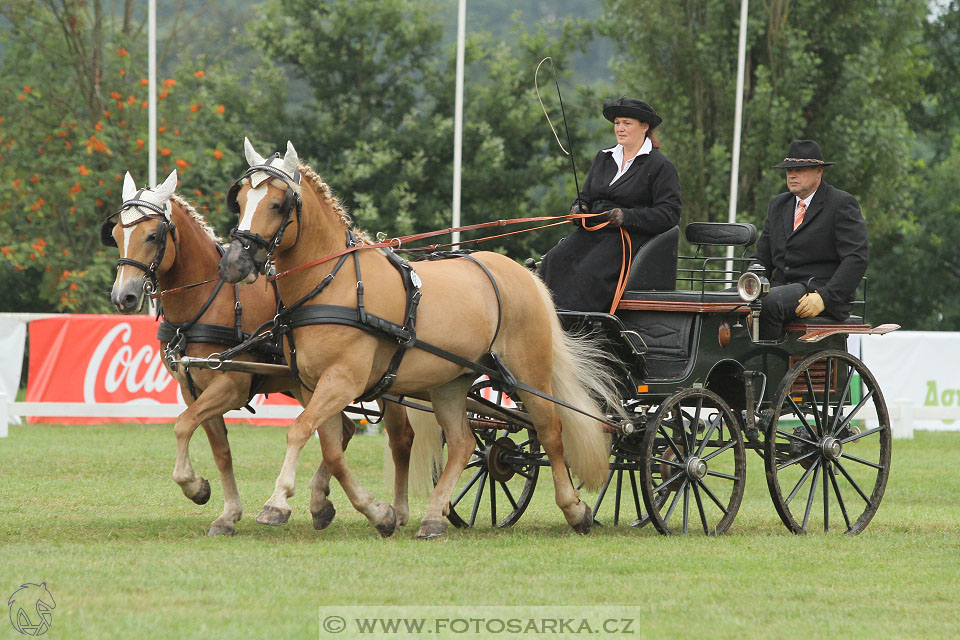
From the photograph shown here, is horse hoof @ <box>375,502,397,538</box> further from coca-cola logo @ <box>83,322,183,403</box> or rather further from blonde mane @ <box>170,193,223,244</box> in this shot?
coca-cola logo @ <box>83,322,183,403</box>

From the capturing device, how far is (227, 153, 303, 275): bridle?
20.2 ft

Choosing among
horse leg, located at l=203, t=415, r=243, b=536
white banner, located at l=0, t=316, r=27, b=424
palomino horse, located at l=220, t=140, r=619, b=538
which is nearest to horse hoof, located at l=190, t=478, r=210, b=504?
horse leg, located at l=203, t=415, r=243, b=536

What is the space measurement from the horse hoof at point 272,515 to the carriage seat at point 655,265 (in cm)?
261

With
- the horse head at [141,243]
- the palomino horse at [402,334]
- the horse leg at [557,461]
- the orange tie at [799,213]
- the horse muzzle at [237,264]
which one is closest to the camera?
the horse muzzle at [237,264]

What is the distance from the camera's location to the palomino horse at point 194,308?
684 cm

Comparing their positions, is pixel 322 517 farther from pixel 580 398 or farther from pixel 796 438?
pixel 796 438

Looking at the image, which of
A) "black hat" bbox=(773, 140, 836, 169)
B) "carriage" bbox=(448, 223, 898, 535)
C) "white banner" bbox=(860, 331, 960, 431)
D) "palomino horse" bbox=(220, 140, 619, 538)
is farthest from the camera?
"white banner" bbox=(860, 331, 960, 431)

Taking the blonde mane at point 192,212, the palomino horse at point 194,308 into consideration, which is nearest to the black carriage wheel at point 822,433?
the palomino horse at point 194,308

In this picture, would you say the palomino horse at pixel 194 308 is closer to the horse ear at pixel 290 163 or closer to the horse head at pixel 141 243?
the horse head at pixel 141 243

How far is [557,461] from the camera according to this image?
743 cm

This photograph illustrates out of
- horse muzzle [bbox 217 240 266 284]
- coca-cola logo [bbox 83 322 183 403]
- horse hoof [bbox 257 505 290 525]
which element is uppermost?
horse muzzle [bbox 217 240 266 284]

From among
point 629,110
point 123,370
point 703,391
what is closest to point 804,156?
point 629,110

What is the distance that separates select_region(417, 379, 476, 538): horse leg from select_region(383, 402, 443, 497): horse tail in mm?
458

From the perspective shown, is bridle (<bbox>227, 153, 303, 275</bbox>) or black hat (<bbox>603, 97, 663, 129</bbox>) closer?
bridle (<bbox>227, 153, 303, 275</bbox>)
